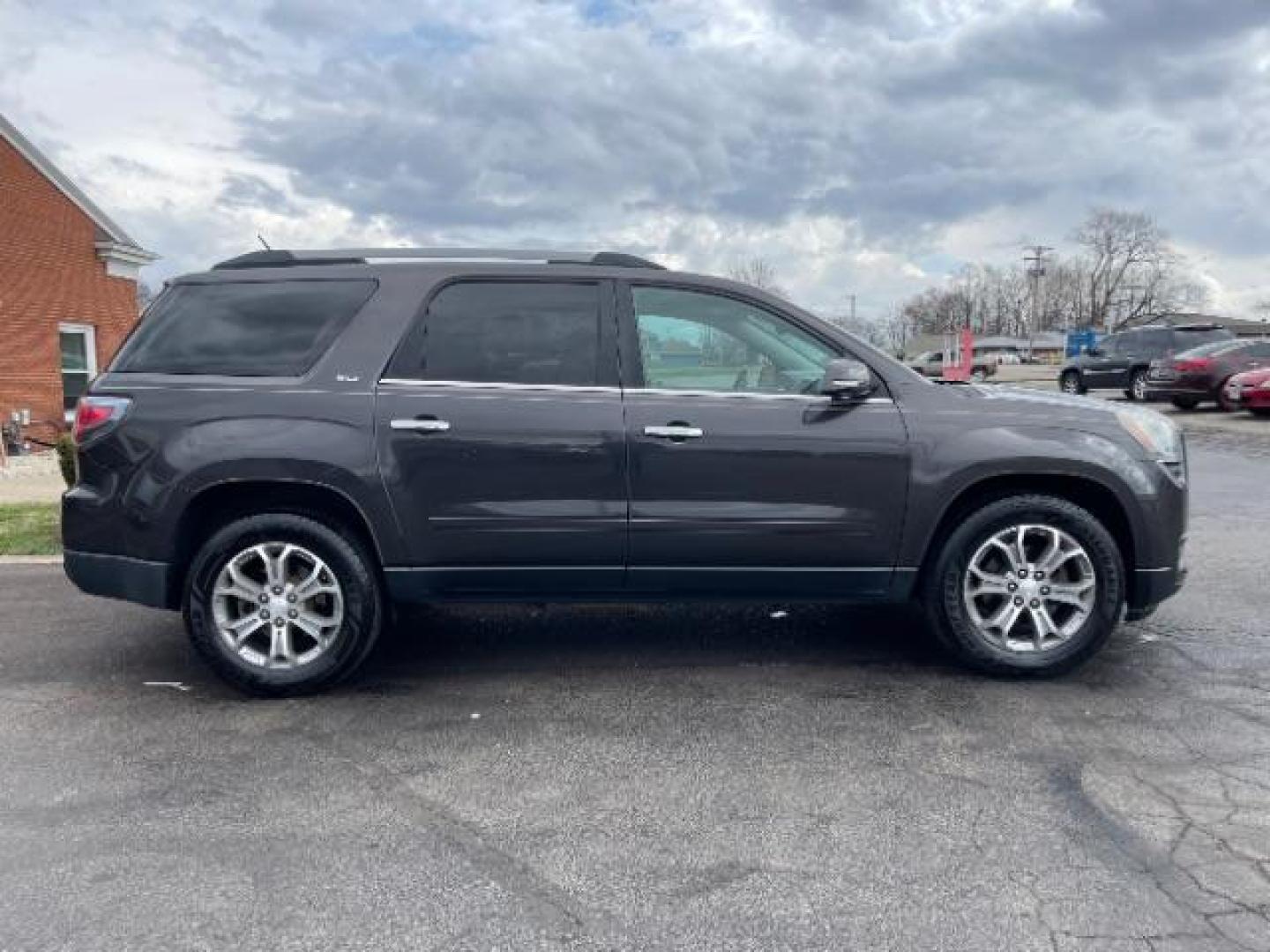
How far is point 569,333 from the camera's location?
4.33 meters

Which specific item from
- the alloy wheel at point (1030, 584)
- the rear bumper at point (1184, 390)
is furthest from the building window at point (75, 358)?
the rear bumper at point (1184, 390)

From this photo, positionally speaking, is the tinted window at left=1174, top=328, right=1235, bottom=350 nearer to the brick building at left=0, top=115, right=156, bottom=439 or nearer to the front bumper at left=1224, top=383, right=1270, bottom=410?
the front bumper at left=1224, top=383, right=1270, bottom=410

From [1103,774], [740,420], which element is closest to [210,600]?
[740,420]

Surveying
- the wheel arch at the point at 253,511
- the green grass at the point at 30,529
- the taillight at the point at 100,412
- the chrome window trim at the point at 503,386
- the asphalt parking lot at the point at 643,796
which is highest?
the chrome window trim at the point at 503,386

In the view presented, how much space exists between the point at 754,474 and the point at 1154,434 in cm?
188

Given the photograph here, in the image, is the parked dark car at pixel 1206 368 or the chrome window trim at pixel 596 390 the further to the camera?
the parked dark car at pixel 1206 368

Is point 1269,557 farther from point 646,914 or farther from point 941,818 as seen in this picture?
point 646,914

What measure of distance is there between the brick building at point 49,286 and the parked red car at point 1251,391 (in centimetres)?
2038

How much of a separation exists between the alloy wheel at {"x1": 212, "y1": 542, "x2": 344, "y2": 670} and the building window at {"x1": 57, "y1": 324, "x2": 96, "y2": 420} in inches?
671

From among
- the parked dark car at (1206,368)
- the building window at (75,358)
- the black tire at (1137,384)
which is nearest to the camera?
the building window at (75,358)

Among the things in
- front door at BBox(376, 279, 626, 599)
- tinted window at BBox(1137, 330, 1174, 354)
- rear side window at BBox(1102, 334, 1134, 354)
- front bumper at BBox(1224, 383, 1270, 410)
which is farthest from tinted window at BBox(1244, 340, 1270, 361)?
front door at BBox(376, 279, 626, 599)

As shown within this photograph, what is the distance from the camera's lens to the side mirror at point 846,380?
412 cm

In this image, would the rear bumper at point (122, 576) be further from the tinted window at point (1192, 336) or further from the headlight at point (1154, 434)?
the tinted window at point (1192, 336)

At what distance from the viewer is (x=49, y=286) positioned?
18.2 m
